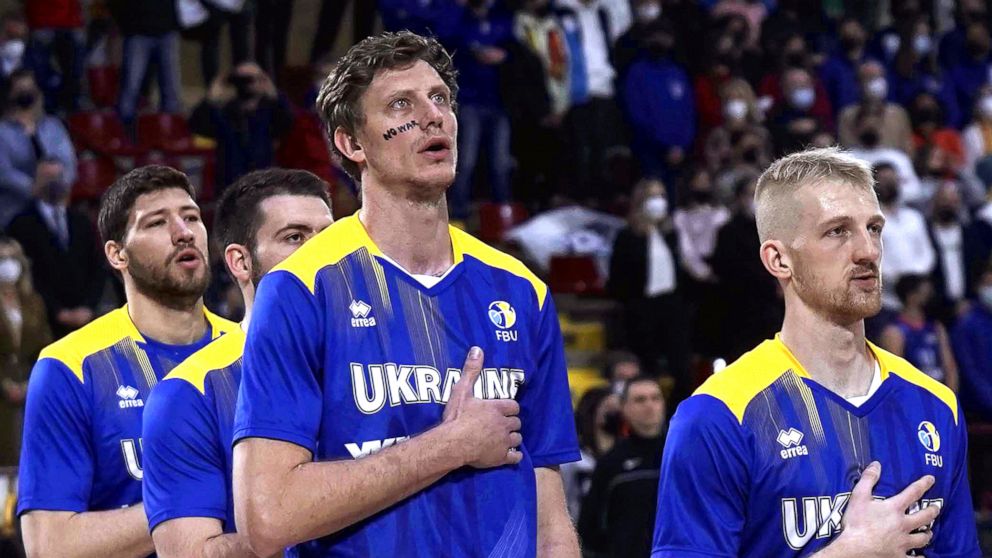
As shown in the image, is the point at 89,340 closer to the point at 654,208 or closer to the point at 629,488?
the point at 629,488

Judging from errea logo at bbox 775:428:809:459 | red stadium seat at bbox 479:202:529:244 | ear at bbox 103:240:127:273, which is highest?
red stadium seat at bbox 479:202:529:244

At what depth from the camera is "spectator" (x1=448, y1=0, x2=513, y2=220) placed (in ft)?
46.4

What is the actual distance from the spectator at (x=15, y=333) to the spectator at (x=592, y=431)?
11.9ft

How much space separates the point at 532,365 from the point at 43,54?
11.1 metres

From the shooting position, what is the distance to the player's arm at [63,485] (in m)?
4.91

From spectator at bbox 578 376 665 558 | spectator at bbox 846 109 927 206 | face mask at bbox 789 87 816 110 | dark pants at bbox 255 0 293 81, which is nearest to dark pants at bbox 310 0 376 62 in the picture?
dark pants at bbox 255 0 293 81

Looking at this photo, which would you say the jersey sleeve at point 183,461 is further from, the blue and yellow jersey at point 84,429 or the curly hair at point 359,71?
the curly hair at point 359,71

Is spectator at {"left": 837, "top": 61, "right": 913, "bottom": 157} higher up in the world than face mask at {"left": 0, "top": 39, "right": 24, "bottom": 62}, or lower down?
lower down

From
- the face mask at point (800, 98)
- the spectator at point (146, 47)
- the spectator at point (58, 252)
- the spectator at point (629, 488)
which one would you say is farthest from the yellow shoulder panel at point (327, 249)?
the face mask at point (800, 98)

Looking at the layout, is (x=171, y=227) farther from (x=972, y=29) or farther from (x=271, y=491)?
(x=972, y=29)

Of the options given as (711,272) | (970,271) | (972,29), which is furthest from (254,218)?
(972,29)

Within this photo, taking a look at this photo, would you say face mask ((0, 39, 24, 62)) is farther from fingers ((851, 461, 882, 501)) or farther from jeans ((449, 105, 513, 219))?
fingers ((851, 461, 882, 501))

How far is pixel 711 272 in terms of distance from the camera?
1355 centimetres

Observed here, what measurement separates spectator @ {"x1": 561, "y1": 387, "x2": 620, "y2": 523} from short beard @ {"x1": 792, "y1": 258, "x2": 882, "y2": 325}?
578cm
